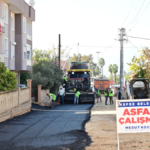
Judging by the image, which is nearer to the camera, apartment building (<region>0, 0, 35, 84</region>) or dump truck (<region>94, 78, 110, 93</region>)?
apartment building (<region>0, 0, 35, 84</region>)

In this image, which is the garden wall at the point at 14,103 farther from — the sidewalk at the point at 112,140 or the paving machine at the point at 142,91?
the paving machine at the point at 142,91

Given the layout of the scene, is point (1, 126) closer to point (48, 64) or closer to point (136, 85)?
point (136, 85)

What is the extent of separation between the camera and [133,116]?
6910 mm

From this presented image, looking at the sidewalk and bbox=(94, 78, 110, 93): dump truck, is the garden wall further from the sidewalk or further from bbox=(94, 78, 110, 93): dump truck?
bbox=(94, 78, 110, 93): dump truck

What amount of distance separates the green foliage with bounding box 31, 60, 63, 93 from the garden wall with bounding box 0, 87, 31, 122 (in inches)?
292

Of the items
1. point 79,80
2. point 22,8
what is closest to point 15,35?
point 22,8

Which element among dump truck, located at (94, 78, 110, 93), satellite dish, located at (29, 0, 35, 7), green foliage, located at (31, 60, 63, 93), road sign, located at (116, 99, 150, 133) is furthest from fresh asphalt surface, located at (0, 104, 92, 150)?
dump truck, located at (94, 78, 110, 93)

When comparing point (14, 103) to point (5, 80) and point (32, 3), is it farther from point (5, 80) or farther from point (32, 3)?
point (32, 3)

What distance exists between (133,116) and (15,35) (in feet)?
81.7

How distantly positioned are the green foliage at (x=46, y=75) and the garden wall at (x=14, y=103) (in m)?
7.43

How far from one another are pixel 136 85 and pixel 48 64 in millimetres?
14197

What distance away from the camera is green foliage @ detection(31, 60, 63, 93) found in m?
28.5

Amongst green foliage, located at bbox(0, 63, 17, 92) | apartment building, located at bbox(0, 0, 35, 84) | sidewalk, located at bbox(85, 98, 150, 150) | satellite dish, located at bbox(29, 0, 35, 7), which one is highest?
satellite dish, located at bbox(29, 0, 35, 7)

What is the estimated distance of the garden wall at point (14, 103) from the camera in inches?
567
